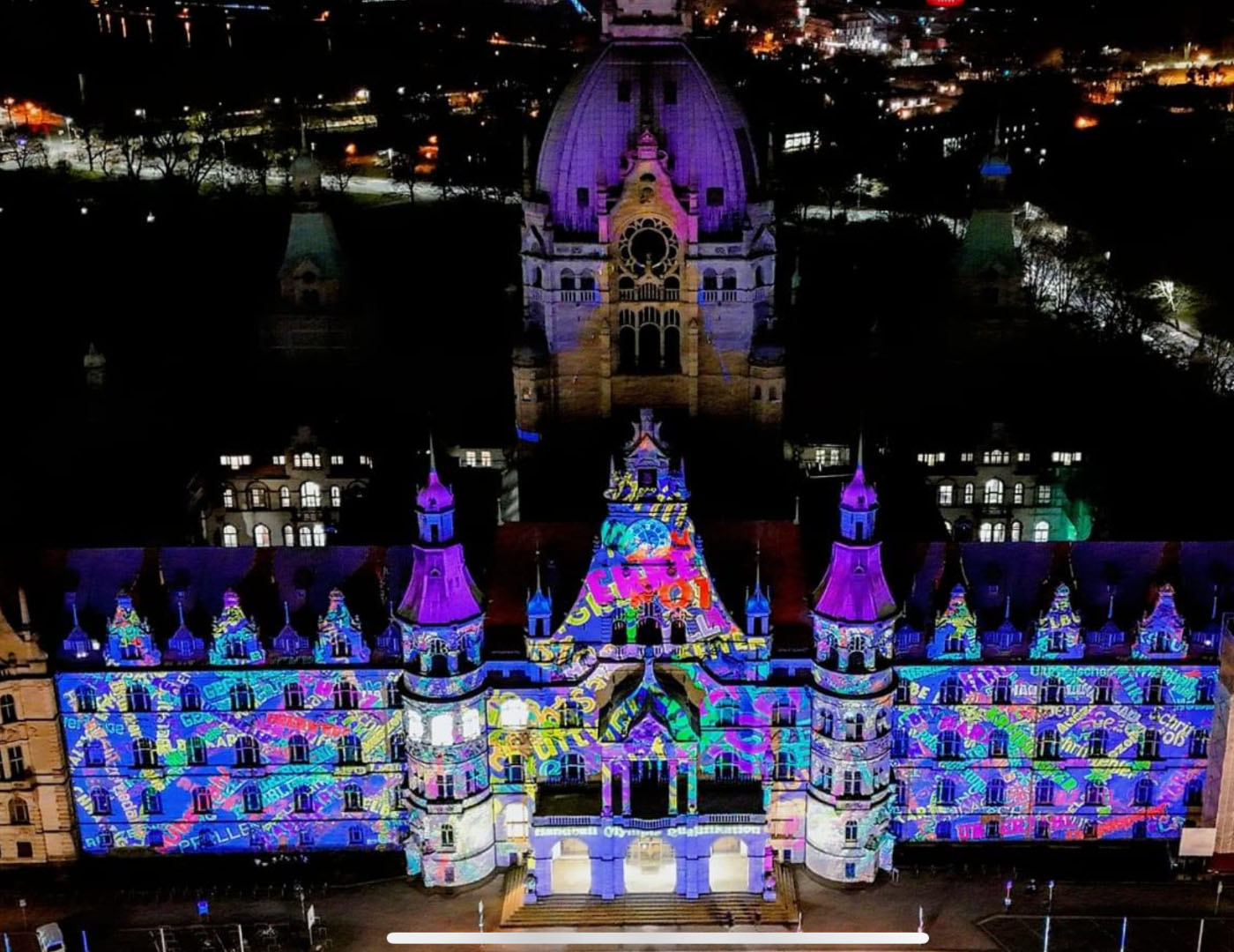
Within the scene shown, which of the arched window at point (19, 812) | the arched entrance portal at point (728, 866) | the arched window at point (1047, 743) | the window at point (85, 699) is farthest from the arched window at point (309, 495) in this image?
the arched window at point (1047, 743)

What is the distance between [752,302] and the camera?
12075cm

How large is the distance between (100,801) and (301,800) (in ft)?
38.2

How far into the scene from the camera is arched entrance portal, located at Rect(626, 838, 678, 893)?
94.8 m

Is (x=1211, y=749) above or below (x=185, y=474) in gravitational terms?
below

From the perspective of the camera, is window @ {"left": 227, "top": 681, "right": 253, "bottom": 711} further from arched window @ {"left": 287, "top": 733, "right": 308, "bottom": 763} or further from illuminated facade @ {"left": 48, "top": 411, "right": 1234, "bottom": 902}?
arched window @ {"left": 287, "top": 733, "right": 308, "bottom": 763}

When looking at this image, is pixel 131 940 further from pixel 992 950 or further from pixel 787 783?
pixel 992 950

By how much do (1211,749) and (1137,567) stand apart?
11.0 m

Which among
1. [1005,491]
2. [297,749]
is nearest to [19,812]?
[297,749]

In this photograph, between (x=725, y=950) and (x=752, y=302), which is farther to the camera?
(x=752, y=302)

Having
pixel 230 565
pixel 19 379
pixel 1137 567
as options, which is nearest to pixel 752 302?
pixel 1137 567

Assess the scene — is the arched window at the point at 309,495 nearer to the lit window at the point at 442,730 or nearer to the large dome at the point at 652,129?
the large dome at the point at 652,129

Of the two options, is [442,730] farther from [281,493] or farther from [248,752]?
[281,493]

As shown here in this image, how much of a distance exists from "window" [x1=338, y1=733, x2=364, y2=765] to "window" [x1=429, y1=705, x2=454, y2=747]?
Result: 6.09m

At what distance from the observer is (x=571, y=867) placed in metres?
95.9
